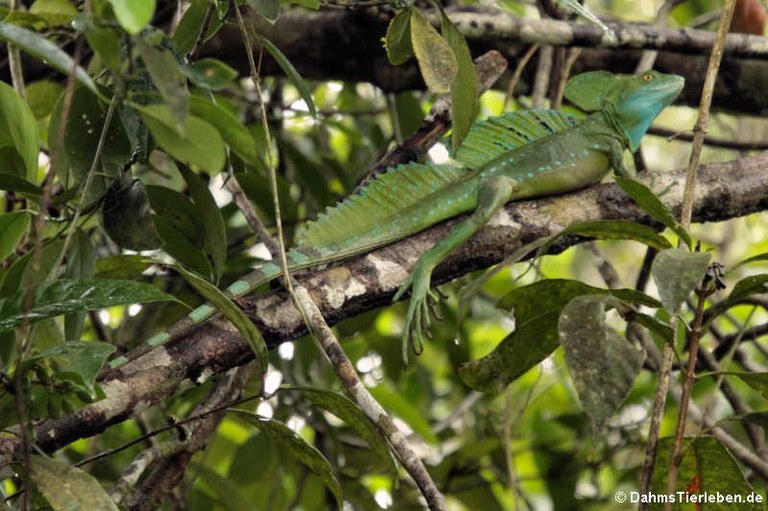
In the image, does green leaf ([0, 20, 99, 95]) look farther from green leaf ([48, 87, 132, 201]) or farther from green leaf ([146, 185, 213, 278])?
green leaf ([146, 185, 213, 278])

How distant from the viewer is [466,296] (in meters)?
1.92

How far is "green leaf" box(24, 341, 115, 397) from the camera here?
5.68ft

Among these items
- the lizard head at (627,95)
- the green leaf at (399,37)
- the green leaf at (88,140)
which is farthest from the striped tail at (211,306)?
the lizard head at (627,95)

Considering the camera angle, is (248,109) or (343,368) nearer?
(343,368)

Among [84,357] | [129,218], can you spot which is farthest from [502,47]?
[84,357]

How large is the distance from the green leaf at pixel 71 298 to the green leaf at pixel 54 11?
600 millimetres

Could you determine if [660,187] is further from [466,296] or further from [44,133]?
[44,133]

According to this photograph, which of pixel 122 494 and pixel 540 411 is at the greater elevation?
pixel 122 494

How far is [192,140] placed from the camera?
1.50 meters

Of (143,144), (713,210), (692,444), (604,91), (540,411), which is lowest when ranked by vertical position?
(540,411)

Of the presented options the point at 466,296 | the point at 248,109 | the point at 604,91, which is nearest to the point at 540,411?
the point at 604,91

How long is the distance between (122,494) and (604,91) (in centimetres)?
197

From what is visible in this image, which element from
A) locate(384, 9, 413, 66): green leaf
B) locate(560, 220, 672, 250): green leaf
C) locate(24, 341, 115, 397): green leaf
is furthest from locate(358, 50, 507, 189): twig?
locate(24, 341, 115, 397): green leaf

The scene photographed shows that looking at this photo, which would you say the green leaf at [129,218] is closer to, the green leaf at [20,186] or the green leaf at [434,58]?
the green leaf at [20,186]
